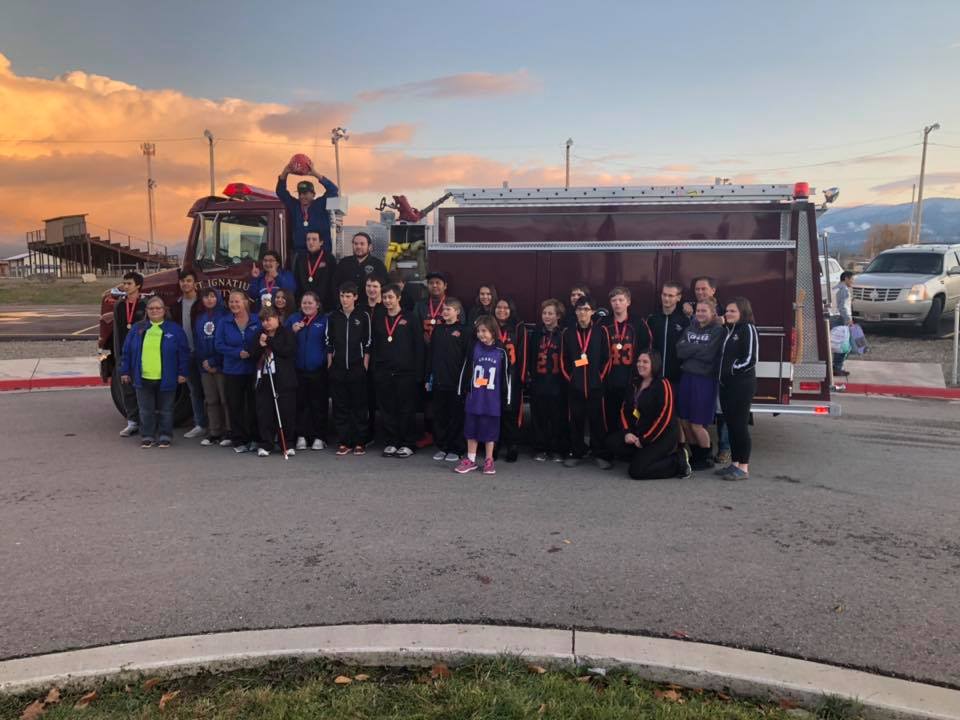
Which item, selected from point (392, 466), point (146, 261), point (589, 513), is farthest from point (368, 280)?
point (146, 261)

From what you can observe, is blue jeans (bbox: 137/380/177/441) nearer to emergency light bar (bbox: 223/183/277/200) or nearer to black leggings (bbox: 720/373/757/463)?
emergency light bar (bbox: 223/183/277/200)

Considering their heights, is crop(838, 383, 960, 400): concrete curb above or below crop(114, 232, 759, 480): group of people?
below

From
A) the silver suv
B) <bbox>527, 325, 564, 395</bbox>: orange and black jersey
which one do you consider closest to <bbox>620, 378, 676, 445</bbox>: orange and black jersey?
<bbox>527, 325, 564, 395</bbox>: orange and black jersey

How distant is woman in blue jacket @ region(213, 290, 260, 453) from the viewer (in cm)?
728

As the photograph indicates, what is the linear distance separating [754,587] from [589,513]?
1.51 meters

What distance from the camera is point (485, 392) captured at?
21.9 feet

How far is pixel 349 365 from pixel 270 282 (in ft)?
4.87

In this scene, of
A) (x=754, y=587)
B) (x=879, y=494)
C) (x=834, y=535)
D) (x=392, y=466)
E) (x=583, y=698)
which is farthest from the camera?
(x=392, y=466)

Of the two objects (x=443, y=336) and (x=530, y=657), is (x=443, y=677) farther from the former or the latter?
(x=443, y=336)

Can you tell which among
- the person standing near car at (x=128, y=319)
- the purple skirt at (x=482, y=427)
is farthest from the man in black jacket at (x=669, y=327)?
the person standing near car at (x=128, y=319)

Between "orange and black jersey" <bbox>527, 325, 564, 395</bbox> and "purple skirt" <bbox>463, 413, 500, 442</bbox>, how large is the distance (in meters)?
0.57

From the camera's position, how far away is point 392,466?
686cm

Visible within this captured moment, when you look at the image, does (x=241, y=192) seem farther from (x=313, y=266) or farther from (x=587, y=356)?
(x=587, y=356)

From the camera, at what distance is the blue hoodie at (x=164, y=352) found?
7496 mm
